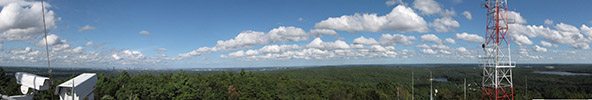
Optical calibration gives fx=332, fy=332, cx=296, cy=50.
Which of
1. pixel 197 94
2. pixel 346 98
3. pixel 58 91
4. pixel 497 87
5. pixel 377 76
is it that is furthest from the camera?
pixel 377 76

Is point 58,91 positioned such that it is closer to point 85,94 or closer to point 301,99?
point 85,94

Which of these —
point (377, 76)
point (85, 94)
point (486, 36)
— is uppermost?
point (486, 36)

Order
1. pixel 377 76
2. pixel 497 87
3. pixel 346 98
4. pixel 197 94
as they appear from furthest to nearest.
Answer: pixel 377 76 < pixel 346 98 < pixel 197 94 < pixel 497 87

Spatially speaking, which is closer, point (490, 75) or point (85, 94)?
point (85, 94)

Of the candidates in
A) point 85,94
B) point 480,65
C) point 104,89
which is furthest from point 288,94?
point 85,94

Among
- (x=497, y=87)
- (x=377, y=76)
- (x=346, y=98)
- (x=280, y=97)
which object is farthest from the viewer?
(x=377, y=76)

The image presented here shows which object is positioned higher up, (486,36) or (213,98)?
(486,36)

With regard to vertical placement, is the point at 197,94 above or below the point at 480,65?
below

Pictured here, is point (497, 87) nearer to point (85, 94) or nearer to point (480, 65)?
point (480, 65)

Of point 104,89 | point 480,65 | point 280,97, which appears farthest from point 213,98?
point 480,65

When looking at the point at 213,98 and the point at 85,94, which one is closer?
the point at 85,94
